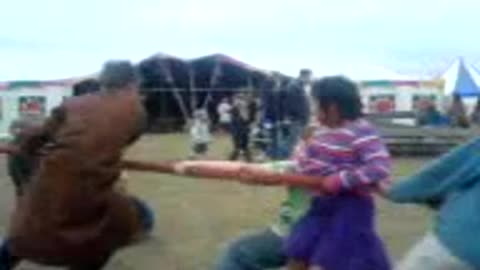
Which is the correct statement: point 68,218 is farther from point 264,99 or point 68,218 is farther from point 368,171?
point 264,99

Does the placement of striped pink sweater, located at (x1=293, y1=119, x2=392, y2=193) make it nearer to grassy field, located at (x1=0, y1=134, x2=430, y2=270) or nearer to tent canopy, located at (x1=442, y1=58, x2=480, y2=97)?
grassy field, located at (x1=0, y1=134, x2=430, y2=270)

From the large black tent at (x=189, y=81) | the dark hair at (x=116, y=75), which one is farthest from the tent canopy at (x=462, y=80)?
the dark hair at (x=116, y=75)

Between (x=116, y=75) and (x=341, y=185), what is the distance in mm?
1938

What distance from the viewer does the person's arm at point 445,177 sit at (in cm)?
453

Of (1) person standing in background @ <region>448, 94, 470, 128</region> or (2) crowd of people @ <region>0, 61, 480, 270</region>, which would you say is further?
(1) person standing in background @ <region>448, 94, 470, 128</region>

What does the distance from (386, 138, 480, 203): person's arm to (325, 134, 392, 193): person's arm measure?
691mm

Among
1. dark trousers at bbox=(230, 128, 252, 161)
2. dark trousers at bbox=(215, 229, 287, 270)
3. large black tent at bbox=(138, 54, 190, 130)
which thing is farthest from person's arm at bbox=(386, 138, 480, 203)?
large black tent at bbox=(138, 54, 190, 130)

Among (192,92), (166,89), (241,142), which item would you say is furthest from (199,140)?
(192,92)

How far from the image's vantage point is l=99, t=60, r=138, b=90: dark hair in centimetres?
706

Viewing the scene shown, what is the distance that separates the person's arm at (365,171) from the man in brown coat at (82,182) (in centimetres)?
163

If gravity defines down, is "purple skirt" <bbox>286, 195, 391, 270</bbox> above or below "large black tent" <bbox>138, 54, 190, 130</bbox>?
above

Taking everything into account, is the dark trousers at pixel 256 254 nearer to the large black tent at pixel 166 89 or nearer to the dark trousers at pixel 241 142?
the dark trousers at pixel 241 142

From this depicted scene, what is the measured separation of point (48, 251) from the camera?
686 cm

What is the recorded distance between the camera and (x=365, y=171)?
18.6 feet
